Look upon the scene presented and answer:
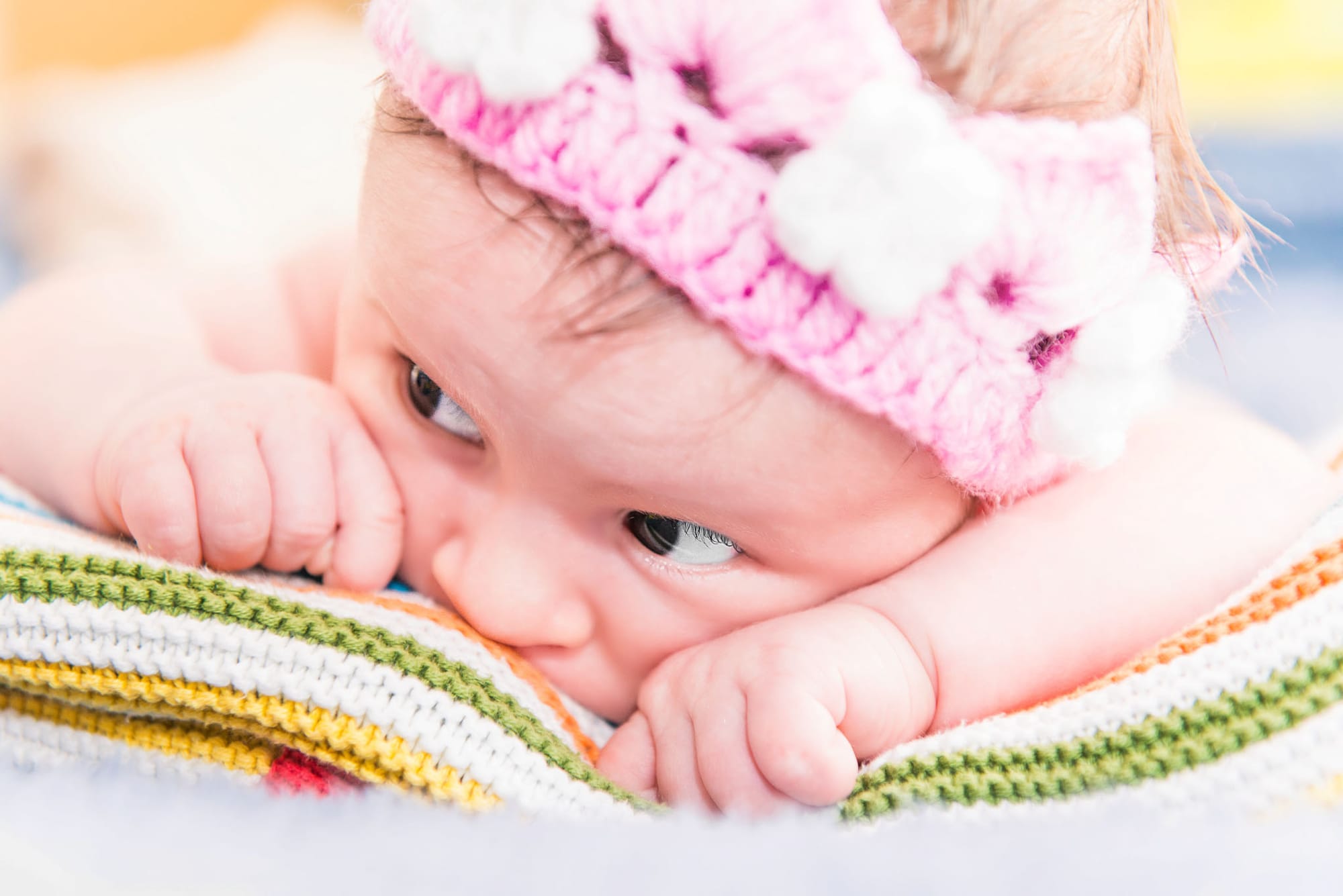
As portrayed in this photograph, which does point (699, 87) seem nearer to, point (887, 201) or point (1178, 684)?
point (887, 201)

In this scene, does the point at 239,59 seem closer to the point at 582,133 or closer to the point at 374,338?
the point at 374,338

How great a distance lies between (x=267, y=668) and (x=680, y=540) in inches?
11.6

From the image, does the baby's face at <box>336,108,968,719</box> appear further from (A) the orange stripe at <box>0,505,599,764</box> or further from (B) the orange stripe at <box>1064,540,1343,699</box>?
(B) the orange stripe at <box>1064,540,1343,699</box>

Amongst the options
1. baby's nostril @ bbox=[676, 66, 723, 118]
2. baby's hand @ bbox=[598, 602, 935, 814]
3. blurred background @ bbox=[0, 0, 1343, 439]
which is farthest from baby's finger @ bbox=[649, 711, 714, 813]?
blurred background @ bbox=[0, 0, 1343, 439]

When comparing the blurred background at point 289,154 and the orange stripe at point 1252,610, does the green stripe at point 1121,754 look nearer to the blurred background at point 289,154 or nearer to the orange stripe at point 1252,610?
the orange stripe at point 1252,610

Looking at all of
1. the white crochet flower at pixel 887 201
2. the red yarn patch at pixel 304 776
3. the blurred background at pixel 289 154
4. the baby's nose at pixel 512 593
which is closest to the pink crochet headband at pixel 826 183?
the white crochet flower at pixel 887 201

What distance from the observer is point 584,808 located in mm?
757

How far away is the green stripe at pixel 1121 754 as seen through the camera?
0.70m

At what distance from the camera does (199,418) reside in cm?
94

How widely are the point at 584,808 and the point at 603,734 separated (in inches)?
7.6

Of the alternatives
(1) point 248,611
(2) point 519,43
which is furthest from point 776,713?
(2) point 519,43

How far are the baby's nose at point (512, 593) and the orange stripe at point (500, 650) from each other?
0.03ft

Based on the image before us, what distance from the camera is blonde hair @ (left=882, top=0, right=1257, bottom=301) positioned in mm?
780

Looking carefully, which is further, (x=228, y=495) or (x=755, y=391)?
(x=228, y=495)
